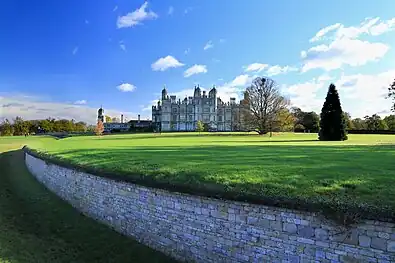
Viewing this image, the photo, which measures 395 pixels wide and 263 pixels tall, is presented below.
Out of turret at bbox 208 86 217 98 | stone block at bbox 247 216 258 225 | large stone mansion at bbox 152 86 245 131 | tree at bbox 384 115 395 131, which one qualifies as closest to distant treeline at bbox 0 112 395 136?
tree at bbox 384 115 395 131

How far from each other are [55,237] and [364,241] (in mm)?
9097

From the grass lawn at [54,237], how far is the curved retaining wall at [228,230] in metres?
0.42

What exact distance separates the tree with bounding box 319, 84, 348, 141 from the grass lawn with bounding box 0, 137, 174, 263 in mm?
24033

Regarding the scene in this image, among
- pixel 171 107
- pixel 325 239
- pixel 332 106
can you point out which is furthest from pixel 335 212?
pixel 171 107

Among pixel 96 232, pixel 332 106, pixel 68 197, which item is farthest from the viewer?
pixel 332 106

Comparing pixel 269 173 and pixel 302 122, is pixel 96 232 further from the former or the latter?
pixel 302 122

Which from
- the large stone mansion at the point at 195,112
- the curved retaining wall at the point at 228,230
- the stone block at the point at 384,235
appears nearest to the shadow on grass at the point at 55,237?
the curved retaining wall at the point at 228,230

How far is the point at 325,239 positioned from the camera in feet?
20.5

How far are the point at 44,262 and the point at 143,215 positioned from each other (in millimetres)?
2809

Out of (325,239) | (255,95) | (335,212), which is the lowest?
(325,239)

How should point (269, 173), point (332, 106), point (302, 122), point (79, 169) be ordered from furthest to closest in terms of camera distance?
point (302, 122) < point (332, 106) < point (79, 169) < point (269, 173)

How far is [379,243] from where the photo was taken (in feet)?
→ 18.6

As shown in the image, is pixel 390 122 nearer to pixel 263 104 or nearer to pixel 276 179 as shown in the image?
pixel 263 104

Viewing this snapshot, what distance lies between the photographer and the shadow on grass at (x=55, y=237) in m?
9.40
